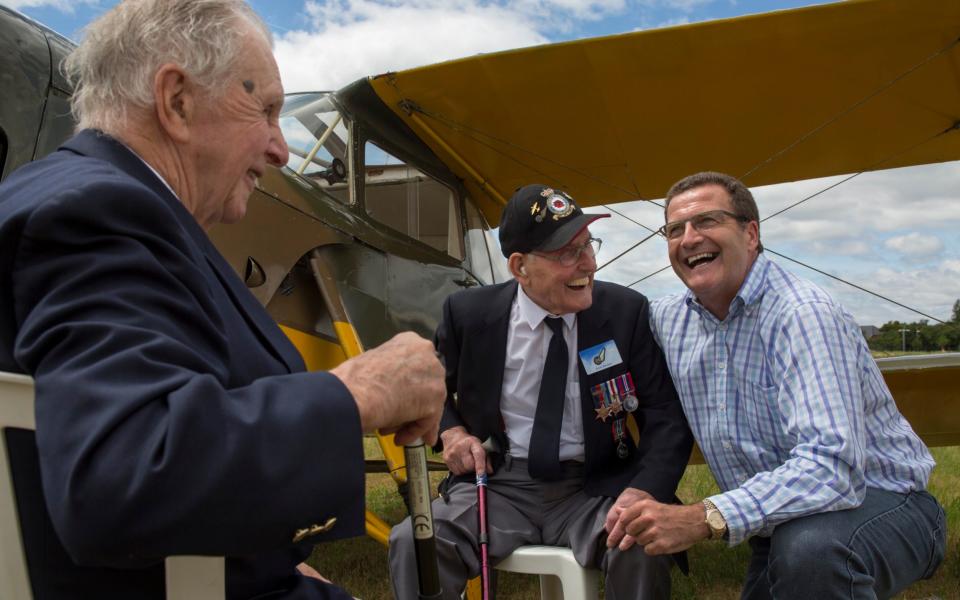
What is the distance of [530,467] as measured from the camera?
8.44 feet

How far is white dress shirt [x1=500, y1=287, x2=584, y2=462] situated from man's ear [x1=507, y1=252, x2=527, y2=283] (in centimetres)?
9

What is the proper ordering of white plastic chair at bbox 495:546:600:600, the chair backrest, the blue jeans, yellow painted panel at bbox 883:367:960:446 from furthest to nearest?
yellow painted panel at bbox 883:367:960:446 → white plastic chair at bbox 495:546:600:600 → the blue jeans → the chair backrest

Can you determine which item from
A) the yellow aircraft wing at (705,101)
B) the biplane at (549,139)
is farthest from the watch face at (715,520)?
the yellow aircraft wing at (705,101)

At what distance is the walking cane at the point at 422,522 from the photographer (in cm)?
129

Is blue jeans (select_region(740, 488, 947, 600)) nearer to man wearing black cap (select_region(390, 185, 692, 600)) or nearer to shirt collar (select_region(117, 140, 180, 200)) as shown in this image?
man wearing black cap (select_region(390, 185, 692, 600))

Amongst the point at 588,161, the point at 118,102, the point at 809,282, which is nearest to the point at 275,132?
the point at 118,102

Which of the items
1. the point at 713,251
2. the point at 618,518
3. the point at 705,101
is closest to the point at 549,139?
the point at 705,101

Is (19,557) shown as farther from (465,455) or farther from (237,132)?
(465,455)

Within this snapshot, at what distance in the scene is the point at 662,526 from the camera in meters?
2.05

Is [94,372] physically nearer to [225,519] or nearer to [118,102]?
[225,519]

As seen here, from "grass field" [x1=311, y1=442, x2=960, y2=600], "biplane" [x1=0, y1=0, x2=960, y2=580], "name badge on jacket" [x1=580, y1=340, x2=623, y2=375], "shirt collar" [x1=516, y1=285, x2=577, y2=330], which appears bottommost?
"grass field" [x1=311, y1=442, x2=960, y2=600]

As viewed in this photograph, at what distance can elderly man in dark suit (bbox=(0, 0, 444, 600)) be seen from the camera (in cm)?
86

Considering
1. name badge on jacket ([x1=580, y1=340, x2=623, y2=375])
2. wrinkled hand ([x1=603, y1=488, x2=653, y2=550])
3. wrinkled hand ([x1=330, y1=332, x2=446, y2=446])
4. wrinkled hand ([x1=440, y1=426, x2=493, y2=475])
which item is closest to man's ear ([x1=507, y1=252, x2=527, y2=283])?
name badge on jacket ([x1=580, y1=340, x2=623, y2=375])

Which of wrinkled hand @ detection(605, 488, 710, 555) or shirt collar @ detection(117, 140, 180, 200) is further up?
shirt collar @ detection(117, 140, 180, 200)
